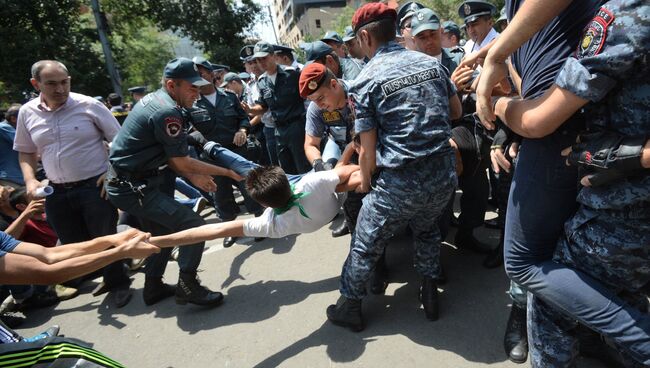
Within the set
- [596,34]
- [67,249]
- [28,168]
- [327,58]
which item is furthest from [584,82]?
[28,168]

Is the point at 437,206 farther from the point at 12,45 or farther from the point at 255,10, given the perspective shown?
the point at 255,10

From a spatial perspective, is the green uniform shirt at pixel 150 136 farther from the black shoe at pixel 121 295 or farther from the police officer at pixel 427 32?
the police officer at pixel 427 32

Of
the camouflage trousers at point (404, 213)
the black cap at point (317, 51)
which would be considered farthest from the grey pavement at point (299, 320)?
the black cap at point (317, 51)

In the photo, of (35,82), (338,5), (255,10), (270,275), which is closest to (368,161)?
(270,275)

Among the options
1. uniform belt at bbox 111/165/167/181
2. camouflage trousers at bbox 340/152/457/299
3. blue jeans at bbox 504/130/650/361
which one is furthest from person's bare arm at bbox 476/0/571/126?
uniform belt at bbox 111/165/167/181

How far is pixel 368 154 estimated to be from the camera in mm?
2141

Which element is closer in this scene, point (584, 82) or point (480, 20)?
point (584, 82)

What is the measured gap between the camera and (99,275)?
13.4ft

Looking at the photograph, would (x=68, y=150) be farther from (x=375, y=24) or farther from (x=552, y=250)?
(x=552, y=250)

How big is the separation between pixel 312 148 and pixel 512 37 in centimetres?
224

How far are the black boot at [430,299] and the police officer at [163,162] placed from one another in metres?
1.71

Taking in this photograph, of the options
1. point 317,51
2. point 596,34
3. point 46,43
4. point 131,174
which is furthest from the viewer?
point 46,43

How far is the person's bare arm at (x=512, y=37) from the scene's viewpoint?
3.72 ft

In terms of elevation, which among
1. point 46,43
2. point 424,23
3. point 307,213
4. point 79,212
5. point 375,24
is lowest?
point 79,212
